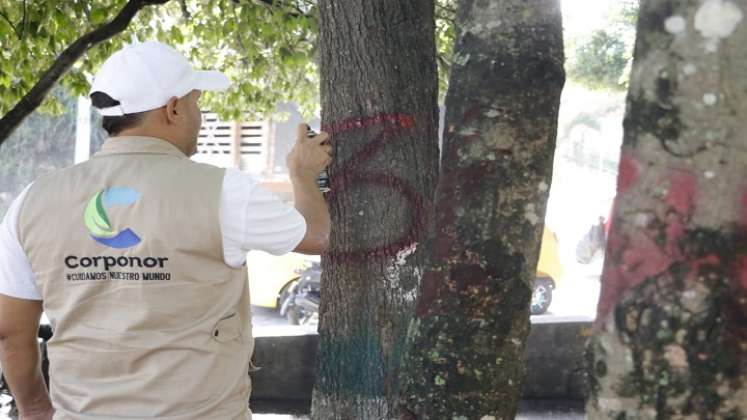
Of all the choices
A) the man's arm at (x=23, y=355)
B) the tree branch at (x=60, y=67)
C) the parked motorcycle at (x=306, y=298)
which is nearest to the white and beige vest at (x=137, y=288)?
the man's arm at (x=23, y=355)

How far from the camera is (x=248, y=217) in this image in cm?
249

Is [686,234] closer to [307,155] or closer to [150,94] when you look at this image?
[307,155]

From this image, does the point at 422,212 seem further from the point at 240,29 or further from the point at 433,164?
the point at 240,29

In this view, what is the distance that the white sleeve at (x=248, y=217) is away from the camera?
8.19 ft

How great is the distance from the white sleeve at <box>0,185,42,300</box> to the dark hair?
0.86ft

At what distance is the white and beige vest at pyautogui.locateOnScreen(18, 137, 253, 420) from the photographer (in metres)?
2.48

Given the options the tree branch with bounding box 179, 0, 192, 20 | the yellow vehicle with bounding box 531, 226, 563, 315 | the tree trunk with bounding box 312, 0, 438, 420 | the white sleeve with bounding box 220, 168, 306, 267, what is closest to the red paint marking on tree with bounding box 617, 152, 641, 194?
the white sleeve with bounding box 220, 168, 306, 267

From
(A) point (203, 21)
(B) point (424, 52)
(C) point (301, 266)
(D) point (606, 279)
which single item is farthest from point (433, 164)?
(C) point (301, 266)

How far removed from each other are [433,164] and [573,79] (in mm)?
19549

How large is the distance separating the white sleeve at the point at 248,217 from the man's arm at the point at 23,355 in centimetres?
57

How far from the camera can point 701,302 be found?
182 centimetres

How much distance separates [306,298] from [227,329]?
351 inches

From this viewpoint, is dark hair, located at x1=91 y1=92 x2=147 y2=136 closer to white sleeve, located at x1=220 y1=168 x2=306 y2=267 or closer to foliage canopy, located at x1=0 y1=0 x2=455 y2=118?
white sleeve, located at x1=220 y1=168 x2=306 y2=267

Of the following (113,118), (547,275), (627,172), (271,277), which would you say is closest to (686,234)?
(627,172)
